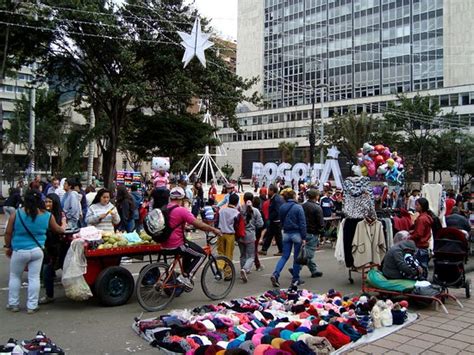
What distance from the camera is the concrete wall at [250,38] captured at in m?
81.4

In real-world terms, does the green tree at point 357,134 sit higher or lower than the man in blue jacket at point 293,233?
higher

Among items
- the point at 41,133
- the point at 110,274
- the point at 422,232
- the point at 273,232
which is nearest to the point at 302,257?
the point at 422,232

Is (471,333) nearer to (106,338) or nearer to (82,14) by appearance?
(106,338)

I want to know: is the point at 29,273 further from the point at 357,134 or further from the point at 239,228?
the point at 357,134

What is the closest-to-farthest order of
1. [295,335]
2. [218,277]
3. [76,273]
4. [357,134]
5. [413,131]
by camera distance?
[295,335], [76,273], [218,277], [413,131], [357,134]

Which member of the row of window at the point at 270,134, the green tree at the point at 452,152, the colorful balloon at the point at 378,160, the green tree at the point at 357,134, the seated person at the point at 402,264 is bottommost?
the seated person at the point at 402,264

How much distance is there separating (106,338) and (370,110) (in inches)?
2526

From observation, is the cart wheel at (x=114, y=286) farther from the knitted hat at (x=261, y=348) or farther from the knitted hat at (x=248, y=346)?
the knitted hat at (x=261, y=348)

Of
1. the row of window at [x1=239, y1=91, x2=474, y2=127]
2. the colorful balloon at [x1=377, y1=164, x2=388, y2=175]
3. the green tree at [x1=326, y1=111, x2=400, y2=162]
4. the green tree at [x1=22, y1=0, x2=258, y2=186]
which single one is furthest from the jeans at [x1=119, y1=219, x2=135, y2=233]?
the row of window at [x1=239, y1=91, x2=474, y2=127]

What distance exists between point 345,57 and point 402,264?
226ft

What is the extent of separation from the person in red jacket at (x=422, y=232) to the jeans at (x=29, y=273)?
643 cm

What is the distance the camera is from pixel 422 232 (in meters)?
8.49

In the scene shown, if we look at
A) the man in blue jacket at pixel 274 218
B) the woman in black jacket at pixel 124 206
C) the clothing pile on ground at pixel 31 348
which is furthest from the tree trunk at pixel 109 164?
the clothing pile on ground at pixel 31 348

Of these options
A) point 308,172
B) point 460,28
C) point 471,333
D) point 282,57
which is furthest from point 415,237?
point 282,57
